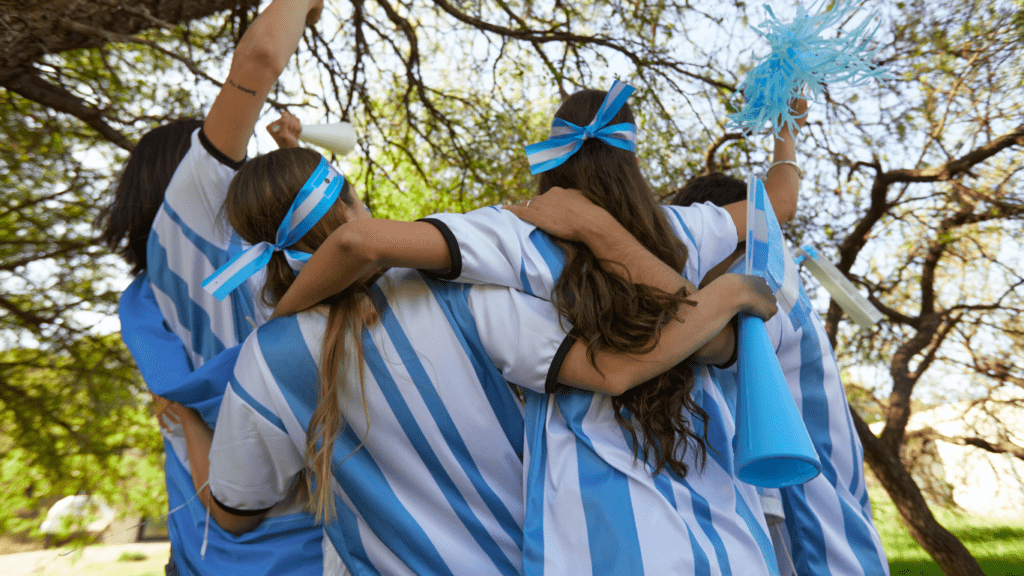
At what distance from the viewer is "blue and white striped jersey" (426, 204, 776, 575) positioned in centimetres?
95

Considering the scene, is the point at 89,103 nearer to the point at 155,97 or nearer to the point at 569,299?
the point at 155,97

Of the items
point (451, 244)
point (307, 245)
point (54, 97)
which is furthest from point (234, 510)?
point (54, 97)

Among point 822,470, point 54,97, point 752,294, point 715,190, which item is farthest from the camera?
point 54,97

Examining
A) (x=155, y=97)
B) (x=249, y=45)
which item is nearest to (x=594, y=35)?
(x=155, y=97)

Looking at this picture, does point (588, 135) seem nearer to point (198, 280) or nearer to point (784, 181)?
point (784, 181)

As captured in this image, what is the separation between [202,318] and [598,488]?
100cm

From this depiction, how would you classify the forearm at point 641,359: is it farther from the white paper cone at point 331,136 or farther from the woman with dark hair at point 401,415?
the white paper cone at point 331,136

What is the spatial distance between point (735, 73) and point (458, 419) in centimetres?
332

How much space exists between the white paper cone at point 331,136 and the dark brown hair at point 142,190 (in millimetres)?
277

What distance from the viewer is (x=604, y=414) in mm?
1061

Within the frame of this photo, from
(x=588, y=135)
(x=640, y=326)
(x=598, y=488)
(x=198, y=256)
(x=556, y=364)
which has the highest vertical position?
(x=588, y=135)

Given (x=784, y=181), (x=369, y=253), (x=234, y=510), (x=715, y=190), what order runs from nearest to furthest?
1. (x=369, y=253)
2. (x=234, y=510)
3. (x=784, y=181)
4. (x=715, y=190)

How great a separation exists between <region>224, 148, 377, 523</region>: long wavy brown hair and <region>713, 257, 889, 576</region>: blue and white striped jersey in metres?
0.70

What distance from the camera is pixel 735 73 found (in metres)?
3.72
